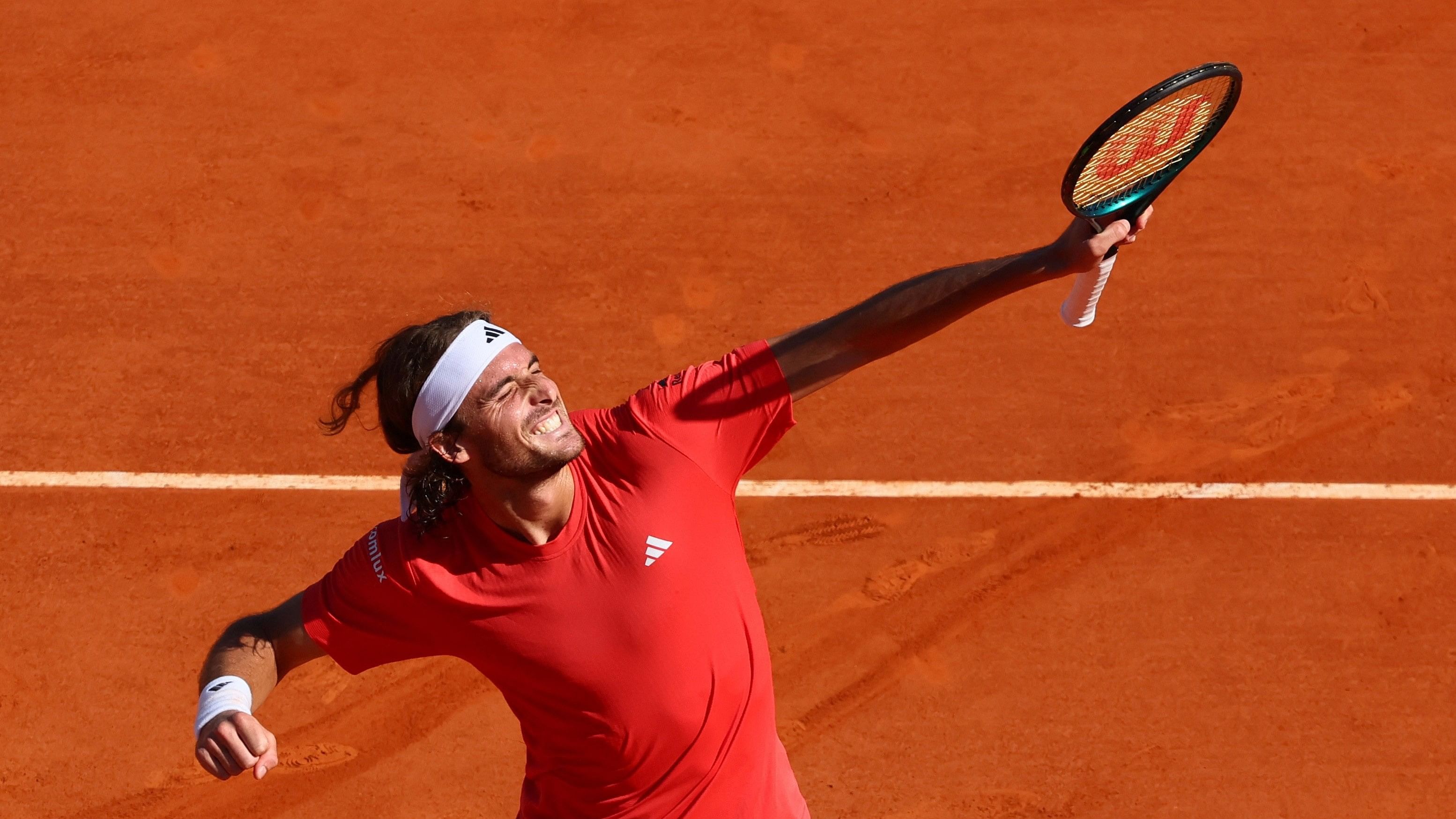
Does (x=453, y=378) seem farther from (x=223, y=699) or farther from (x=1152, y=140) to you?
(x=1152, y=140)

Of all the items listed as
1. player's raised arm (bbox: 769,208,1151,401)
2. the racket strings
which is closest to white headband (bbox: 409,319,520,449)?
player's raised arm (bbox: 769,208,1151,401)

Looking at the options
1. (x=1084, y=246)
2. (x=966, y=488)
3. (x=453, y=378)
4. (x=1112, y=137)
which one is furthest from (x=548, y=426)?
(x=966, y=488)

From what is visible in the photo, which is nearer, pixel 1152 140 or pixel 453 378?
pixel 453 378

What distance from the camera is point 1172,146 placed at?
4180 millimetres

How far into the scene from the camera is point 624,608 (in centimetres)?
388

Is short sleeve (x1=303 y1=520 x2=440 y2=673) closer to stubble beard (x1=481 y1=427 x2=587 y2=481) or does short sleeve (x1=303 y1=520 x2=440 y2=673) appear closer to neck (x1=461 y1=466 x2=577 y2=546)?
neck (x1=461 y1=466 x2=577 y2=546)

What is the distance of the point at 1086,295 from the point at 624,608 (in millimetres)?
1581

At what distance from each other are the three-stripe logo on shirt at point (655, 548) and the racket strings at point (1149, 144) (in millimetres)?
1495

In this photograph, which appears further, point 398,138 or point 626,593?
point 398,138

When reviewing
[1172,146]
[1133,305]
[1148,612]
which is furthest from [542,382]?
[1133,305]

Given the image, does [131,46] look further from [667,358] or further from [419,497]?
[419,497]

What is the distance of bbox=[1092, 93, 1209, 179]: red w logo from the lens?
3.90 meters

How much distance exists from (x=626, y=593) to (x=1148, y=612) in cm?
360

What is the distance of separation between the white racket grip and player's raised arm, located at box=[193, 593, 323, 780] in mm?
2388
